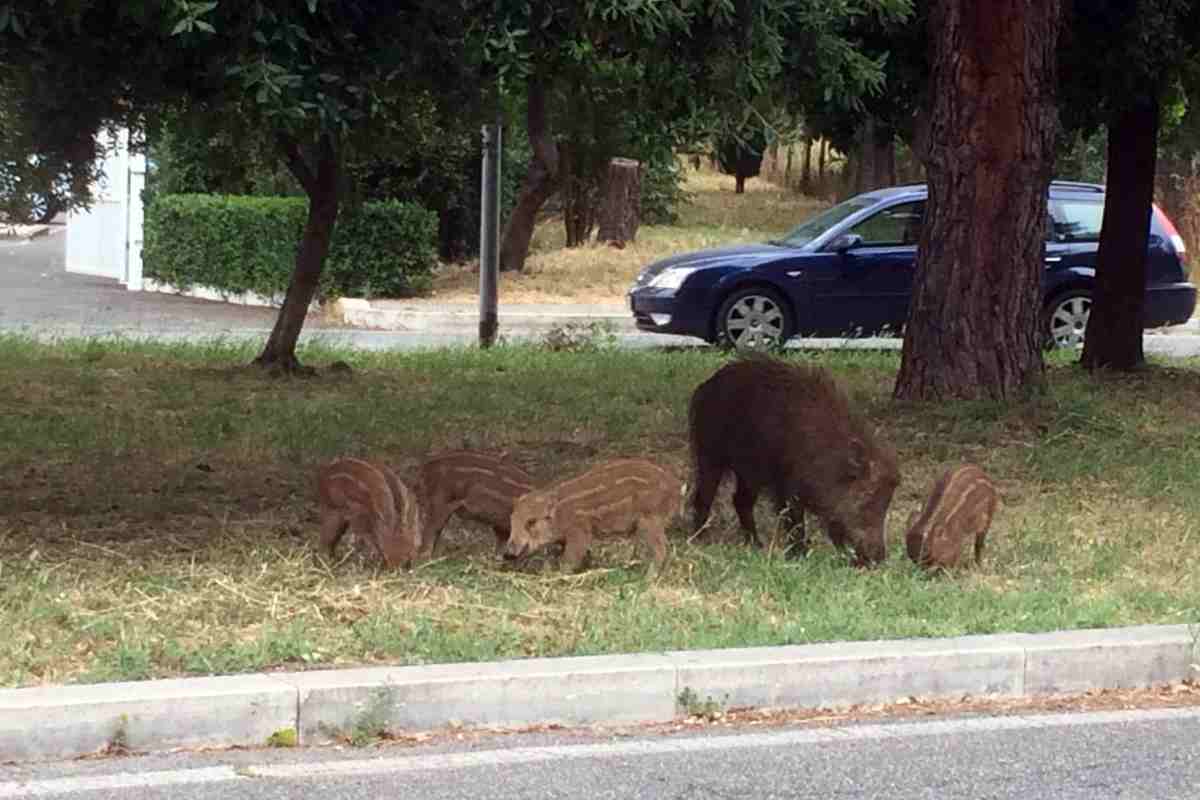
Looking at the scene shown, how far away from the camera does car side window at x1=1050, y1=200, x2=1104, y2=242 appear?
1856 cm

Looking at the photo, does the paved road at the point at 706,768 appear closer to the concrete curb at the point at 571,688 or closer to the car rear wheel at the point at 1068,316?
the concrete curb at the point at 571,688

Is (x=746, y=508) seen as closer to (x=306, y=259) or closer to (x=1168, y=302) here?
(x=306, y=259)

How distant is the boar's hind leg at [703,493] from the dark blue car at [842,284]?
9.50 m

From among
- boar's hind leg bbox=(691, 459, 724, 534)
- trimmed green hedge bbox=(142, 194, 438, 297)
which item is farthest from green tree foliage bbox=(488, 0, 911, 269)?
trimmed green hedge bbox=(142, 194, 438, 297)

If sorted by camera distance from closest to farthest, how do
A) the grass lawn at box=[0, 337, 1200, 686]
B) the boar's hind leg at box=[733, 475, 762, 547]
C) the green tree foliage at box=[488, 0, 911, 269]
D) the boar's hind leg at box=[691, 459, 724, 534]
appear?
the grass lawn at box=[0, 337, 1200, 686]
the green tree foliage at box=[488, 0, 911, 269]
the boar's hind leg at box=[733, 475, 762, 547]
the boar's hind leg at box=[691, 459, 724, 534]

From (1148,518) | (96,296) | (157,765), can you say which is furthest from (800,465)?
(96,296)

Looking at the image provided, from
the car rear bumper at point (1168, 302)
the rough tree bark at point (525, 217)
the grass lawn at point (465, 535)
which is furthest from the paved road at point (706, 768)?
the rough tree bark at point (525, 217)

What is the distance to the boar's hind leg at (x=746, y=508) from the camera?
8180 mm

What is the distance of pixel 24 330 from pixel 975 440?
10844 mm

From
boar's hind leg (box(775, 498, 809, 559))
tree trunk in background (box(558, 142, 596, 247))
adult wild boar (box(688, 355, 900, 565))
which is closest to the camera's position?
adult wild boar (box(688, 355, 900, 565))

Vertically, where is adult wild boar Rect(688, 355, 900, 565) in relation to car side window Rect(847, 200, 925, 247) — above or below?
below

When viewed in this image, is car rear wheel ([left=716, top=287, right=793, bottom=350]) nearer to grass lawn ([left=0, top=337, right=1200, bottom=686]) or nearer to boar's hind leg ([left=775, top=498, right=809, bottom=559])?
grass lawn ([left=0, top=337, right=1200, bottom=686])

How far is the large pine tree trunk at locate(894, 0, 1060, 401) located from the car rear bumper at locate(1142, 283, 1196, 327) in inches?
275

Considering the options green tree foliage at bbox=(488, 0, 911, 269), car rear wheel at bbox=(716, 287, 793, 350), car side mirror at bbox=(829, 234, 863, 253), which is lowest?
car rear wheel at bbox=(716, 287, 793, 350)
